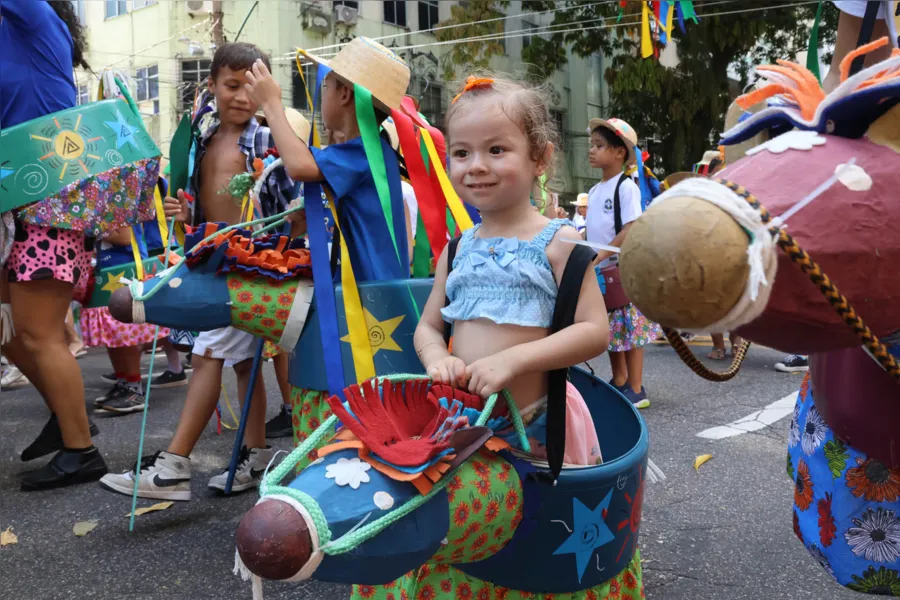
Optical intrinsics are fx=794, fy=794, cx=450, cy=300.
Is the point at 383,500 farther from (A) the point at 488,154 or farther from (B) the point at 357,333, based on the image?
(B) the point at 357,333

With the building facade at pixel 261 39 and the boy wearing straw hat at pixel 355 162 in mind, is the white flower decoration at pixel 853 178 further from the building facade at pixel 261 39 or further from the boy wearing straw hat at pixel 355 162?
the building facade at pixel 261 39

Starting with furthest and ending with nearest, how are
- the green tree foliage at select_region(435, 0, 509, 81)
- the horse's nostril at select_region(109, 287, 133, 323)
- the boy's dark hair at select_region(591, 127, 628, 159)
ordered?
the green tree foliage at select_region(435, 0, 509, 81) < the boy's dark hair at select_region(591, 127, 628, 159) < the horse's nostril at select_region(109, 287, 133, 323)

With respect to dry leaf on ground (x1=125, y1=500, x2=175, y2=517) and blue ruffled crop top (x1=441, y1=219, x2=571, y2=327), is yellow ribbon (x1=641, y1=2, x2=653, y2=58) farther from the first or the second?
blue ruffled crop top (x1=441, y1=219, x2=571, y2=327)

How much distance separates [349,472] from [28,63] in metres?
2.92

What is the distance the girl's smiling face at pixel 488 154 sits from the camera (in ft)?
5.65

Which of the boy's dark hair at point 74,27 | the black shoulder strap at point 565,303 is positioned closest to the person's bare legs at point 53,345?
the boy's dark hair at point 74,27

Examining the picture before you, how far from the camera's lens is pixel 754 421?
4648 mm

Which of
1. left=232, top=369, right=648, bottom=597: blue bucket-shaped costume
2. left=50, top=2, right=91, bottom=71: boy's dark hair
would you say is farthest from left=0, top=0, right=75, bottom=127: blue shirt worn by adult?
left=232, top=369, right=648, bottom=597: blue bucket-shaped costume

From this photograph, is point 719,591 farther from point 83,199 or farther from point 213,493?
point 83,199

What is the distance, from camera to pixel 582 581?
1.67 meters

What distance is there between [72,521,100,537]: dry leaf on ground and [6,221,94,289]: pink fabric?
103cm

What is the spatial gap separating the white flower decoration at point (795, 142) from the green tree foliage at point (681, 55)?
13013 millimetres

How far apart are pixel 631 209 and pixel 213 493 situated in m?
3.04

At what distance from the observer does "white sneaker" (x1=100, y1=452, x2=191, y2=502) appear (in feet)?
9.90
